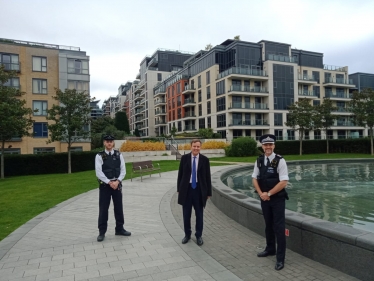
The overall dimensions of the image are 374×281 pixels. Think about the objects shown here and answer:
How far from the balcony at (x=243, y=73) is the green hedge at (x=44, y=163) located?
98.3ft

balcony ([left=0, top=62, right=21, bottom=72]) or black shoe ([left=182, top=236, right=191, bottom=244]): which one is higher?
balcony ([left=0, top=62, right=21, bottom=72])

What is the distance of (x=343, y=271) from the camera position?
12.7 feet

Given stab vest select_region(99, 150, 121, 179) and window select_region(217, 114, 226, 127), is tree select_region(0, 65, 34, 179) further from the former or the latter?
window select_region(217, 114, 226, 127)

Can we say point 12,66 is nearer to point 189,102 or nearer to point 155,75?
point 189,102

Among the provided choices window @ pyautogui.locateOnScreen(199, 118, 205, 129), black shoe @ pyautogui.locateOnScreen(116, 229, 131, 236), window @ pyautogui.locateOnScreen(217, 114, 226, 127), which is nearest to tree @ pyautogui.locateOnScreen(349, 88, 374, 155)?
window @ pyautogui.locateOnScreen(217, 114, 226, 127)

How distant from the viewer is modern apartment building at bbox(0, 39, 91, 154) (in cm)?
3400

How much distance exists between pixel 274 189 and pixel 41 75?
37708 mm

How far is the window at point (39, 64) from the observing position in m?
35.2

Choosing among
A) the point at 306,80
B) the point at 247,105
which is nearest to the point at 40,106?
the point at 247,105

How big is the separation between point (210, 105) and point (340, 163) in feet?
109

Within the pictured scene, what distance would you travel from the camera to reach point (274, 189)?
162 inches

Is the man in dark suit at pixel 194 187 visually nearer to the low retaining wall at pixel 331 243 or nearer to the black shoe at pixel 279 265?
the low retaining wall at pixel 331 243

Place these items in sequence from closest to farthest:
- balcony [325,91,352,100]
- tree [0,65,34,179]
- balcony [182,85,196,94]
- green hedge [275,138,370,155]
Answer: tree [0,65,34,179]
green hedge [275,138,370,155]
balcony [182,85,196,94]
balcony [325,91,352,100]

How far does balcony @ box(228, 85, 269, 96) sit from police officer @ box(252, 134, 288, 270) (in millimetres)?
42762
